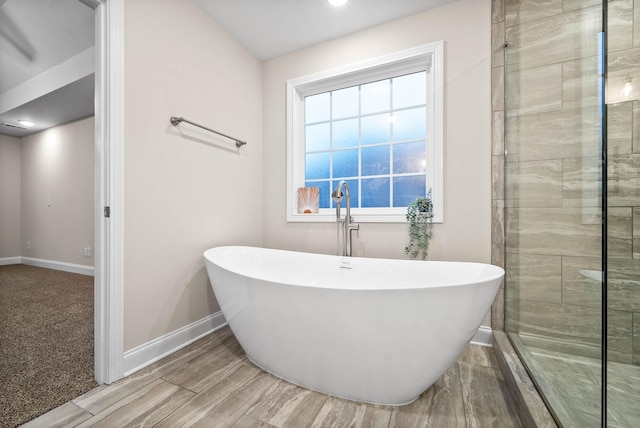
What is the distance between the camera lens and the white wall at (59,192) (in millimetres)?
3541

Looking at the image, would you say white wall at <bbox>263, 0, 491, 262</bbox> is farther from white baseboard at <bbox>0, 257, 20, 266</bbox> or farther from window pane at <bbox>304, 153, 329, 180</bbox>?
white baseboard at <bbox>0, 257, 20, 266</bbox>

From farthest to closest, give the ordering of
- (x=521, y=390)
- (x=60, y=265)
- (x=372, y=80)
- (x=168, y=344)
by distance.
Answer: (x=60, y=265), (x=372, y=80), (x=168, y=344), (x=521, y=390)

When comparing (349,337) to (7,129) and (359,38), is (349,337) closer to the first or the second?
(359,38)

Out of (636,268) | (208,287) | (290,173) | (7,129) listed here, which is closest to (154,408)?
(208,287)

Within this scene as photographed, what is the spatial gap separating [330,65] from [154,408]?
2.58 m

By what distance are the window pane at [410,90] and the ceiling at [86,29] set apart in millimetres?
446

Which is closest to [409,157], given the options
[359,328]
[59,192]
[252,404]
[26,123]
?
[359,328]

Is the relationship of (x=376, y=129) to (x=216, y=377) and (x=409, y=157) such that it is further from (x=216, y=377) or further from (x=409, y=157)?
(x=216, y=377)

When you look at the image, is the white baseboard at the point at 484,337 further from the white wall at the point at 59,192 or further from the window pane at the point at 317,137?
the white wall at the point at 59,192

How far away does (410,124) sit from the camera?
2170 millimetres

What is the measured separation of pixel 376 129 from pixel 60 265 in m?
4.86

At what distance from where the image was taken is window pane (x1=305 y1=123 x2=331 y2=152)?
2.50m

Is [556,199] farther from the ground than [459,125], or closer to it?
closer to it

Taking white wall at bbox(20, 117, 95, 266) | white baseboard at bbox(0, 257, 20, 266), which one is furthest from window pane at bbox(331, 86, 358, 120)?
white baseboard at bbox(0, 257, 20, 266)
